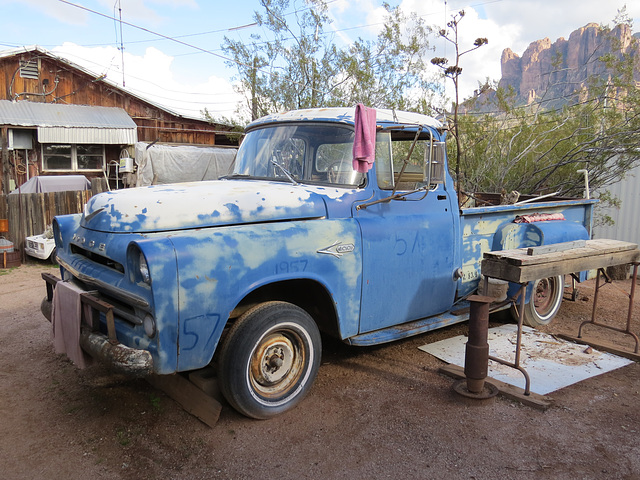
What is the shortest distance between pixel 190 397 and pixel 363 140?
228 cm

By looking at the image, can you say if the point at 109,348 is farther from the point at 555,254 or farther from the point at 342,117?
the point at 555,254

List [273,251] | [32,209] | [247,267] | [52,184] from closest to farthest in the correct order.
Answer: [247,267] < [273,251] < [32,209] < [52,184]

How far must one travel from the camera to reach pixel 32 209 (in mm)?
10211

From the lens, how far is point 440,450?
3.21m

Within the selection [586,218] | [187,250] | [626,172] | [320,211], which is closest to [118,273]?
[187,250]

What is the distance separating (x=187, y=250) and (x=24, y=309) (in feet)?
15.4

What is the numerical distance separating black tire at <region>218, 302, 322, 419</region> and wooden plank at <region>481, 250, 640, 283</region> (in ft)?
4.90

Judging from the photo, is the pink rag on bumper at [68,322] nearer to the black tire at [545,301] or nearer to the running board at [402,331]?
the running board at [402,331]

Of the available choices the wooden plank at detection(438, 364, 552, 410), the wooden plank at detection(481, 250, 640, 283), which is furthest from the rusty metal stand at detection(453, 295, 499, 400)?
the wooden plank at detection(481, 250, 640, 283)

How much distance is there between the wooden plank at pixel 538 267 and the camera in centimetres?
378

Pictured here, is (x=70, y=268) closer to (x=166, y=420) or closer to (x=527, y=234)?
(x=166, y=420)

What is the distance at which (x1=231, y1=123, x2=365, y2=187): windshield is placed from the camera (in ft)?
13.5

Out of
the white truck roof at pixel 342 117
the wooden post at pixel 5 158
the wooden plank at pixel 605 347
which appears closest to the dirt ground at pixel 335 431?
the wooden plank at pixel 605 347

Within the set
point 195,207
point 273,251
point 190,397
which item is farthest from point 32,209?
point 273,251
